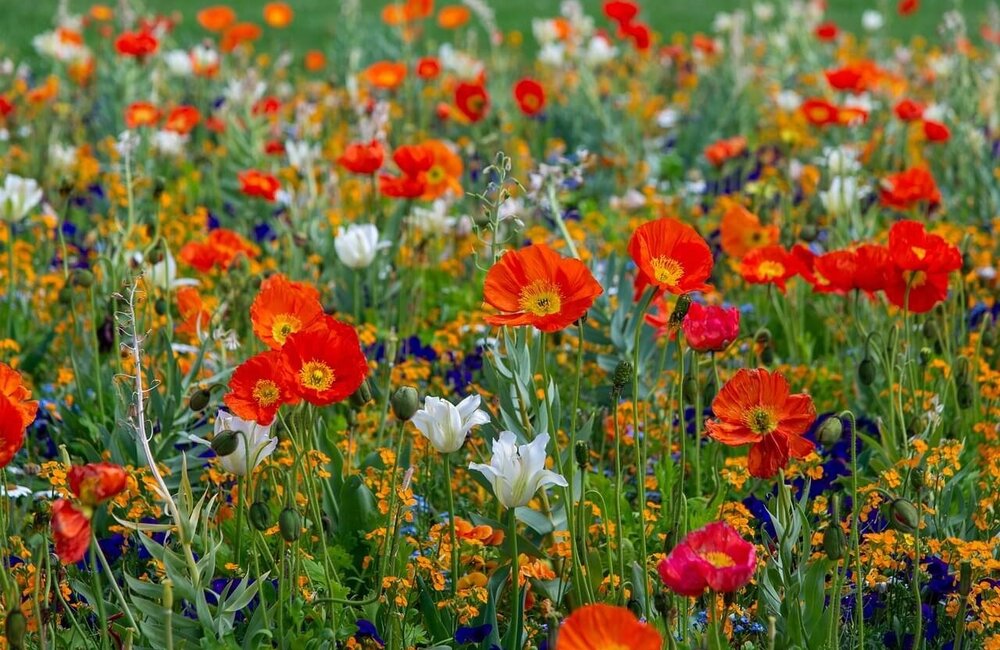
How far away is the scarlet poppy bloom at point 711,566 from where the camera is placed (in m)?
1.57

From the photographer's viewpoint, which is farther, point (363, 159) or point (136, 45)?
point (136, 45)

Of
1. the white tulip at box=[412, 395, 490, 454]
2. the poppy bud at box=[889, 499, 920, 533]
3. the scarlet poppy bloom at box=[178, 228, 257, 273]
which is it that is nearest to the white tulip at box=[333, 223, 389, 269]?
the scarlet poppy bloom at box=[178, 228, 257, 273]

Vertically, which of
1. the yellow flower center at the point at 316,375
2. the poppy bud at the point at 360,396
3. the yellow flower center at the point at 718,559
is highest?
the yellow flower center at the point at 316,375

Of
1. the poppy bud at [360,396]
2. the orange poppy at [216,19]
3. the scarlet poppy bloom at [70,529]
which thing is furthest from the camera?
the orange poppy at [216,19]

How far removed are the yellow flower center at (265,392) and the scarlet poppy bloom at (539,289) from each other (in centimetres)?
33

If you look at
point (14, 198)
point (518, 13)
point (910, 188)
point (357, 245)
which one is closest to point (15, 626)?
point (357, 245)

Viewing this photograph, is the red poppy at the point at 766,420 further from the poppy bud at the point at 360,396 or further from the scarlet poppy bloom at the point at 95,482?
the scarlet poppy bloom at the point at 95,482

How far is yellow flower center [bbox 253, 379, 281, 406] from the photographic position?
74.2 inches

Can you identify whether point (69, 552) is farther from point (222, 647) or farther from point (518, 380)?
point (518, 380)

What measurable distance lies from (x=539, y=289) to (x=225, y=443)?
1.71 ft

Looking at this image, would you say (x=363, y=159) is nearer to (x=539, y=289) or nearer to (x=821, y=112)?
(x=539, y=289)

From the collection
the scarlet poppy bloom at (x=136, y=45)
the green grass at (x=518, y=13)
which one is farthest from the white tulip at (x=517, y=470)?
the green grass at (x=518, y=13)

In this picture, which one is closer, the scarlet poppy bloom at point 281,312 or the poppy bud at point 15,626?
the poppy bud at point 15,626

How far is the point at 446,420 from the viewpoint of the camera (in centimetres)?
204
